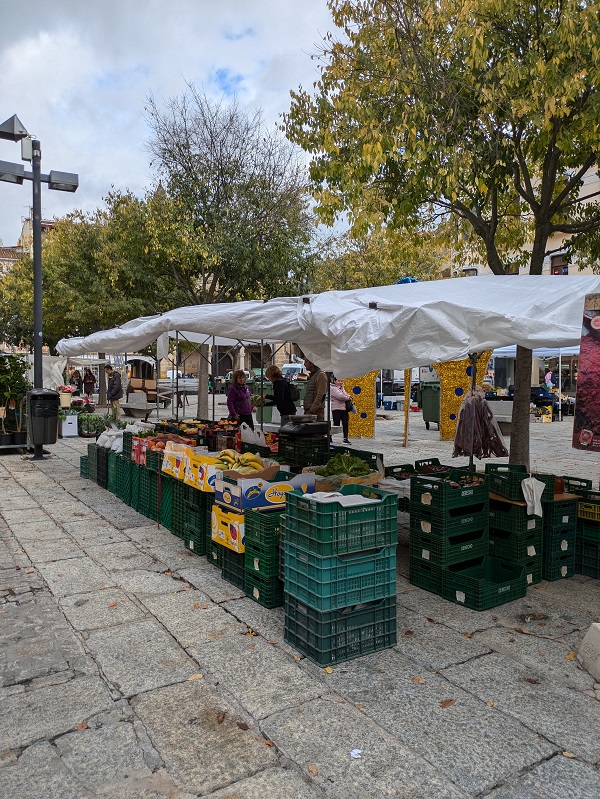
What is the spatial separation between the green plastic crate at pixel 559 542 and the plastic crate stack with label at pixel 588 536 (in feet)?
0.41

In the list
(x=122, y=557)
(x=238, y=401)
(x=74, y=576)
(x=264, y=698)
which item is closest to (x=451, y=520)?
(x=264, y=698)

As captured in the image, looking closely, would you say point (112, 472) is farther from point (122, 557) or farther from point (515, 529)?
point (515, 529)

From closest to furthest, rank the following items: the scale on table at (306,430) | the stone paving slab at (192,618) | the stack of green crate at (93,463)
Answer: the stone paving slab at (192,618), the scale on table at (306,430), the stack of green crate at (93,463)

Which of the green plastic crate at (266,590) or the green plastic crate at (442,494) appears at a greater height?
the green plastic crate at (442,494)

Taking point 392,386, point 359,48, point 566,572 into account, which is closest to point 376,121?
point 359,48

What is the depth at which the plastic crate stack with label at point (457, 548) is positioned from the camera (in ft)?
15.0

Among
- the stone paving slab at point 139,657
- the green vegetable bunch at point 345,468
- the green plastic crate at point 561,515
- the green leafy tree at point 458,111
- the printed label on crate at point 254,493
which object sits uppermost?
the green leafy tree at point 458,111

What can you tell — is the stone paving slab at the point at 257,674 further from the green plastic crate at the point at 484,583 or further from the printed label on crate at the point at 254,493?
the green plastic crate at the point at 484,583

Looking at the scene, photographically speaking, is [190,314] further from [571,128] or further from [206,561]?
[571,128]

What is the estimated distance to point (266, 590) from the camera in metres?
4.49

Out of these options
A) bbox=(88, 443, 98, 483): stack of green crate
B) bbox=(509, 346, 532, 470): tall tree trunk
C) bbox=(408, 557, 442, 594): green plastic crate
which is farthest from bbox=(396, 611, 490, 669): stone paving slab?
bbox=(88, 443, 98, 483): stack of green crate

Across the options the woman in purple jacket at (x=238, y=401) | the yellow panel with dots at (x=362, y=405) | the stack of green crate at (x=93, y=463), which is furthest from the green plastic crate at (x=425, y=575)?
the yellow panel with dots at (x=362, y=405)

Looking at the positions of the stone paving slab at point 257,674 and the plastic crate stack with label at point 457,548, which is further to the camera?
the plastic crate stack with label at point 457,548

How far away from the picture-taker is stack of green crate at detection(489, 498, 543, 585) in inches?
193
